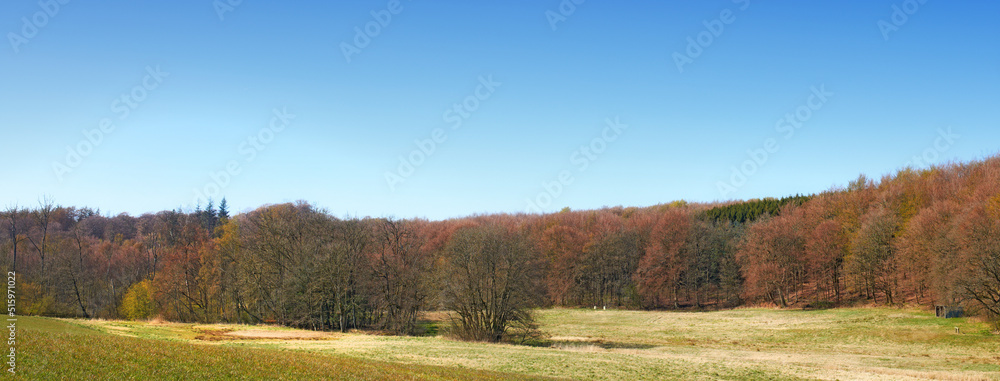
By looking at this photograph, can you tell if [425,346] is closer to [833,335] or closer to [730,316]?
[833,335]

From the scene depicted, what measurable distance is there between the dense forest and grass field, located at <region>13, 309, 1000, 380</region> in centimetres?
781

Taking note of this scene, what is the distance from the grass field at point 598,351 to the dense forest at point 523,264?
7.81 m

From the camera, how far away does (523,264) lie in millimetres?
54875

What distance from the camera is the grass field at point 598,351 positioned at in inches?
773

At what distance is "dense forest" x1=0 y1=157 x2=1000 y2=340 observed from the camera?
55312 millimetres

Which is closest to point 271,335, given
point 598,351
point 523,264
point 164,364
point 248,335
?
point 248,335

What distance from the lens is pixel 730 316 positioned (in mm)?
76562

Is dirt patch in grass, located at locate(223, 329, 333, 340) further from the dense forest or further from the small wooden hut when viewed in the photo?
the small wooden hut

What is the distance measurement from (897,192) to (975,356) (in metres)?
60.0

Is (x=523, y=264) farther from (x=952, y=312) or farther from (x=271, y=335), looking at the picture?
(x=952, y=312)

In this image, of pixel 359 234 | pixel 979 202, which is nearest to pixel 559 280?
pixel 359 234

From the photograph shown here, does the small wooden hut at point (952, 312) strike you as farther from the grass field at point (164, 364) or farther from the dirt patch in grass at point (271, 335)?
the dirt patch in grass at point (271, 335)

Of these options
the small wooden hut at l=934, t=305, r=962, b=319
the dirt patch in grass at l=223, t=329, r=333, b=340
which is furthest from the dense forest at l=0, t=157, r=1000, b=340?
the dirt patch in grass at l=223, t=329, r=333, b=340

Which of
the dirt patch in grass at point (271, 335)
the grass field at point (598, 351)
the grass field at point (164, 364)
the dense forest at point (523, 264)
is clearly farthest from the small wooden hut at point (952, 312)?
the dirt patch in grass at point (271, 335)
